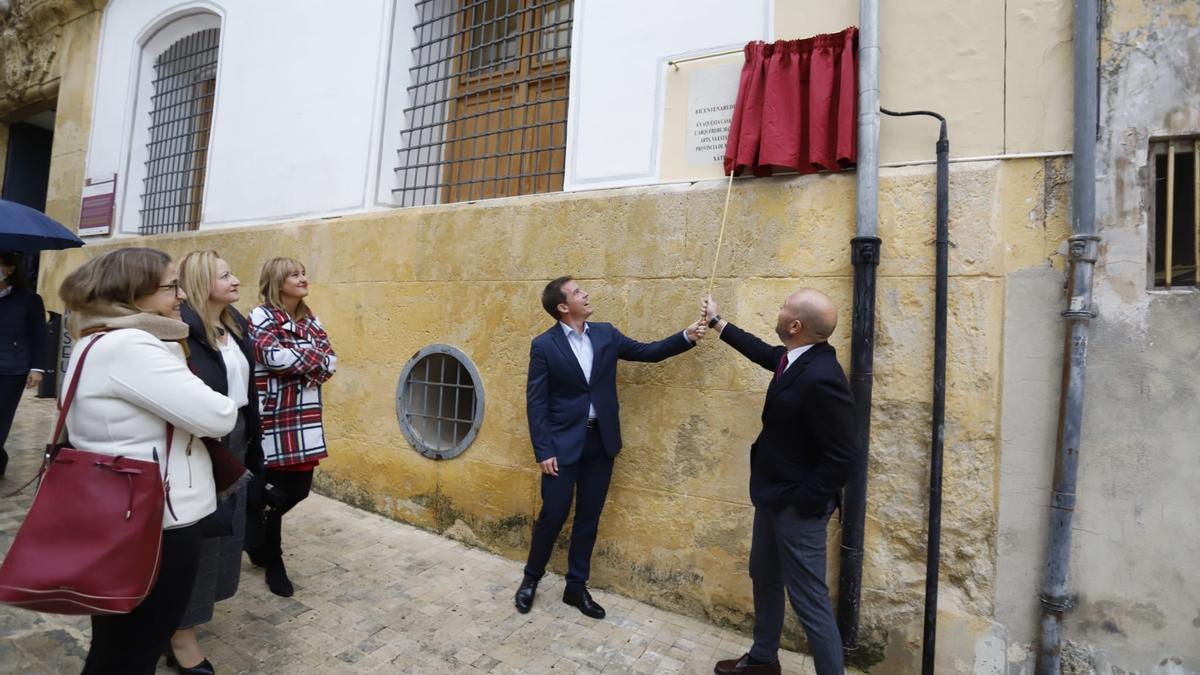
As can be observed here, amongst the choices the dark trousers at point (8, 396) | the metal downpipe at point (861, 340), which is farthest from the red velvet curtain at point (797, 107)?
the dark trousers at point (8, 396)

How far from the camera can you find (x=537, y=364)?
3303 mm

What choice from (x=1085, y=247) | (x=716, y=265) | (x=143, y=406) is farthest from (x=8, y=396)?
(x=1085, y=247)

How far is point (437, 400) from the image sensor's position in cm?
470

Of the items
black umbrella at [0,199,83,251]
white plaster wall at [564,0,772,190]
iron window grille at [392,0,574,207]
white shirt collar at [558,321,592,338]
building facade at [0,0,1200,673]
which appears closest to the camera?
building facade at [0,0,1200,673]

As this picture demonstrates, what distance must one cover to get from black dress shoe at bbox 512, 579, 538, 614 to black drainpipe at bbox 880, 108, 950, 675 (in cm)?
191

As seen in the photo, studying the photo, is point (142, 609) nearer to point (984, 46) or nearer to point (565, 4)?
point (984, 46)

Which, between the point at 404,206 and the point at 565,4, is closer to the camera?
the point at 565,4

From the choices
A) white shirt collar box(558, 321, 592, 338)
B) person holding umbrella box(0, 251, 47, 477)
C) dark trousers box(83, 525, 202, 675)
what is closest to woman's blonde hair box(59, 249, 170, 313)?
dark trousers box(83, 525, 202, 675)

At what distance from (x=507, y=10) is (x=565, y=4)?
49 cm

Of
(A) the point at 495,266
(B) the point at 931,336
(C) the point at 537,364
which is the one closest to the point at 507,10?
(A) the point at 495,266

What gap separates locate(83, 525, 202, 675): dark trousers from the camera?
1778 mm

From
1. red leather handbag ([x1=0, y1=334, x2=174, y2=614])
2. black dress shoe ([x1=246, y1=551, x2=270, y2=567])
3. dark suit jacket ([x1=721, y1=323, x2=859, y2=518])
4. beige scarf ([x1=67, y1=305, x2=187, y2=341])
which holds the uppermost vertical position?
beige scarf ([x1=67, y1=305, x2=187, y2=341])

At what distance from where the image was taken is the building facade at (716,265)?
2652 millimetres

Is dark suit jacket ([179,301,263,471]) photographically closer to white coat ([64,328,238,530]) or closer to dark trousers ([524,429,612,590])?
white coat ([64,328,238,530])
